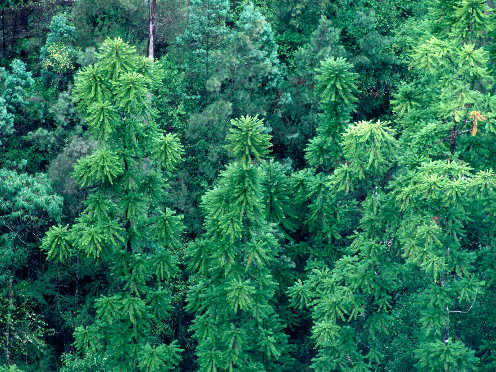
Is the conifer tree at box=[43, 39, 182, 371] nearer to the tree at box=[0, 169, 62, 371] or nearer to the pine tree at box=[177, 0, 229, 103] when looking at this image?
the tree at box=[0, 169, 62, 371]

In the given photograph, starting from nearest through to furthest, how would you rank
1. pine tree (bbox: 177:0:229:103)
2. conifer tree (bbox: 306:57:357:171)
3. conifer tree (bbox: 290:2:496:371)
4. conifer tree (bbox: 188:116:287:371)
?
conifer tree (bbox: 290:2:496:371) → conifer tree (bbox: 188:116:287:371) → conifer tree (bbox: 306:57:357:171) → pine tree (bbox: 177:0:229:103)

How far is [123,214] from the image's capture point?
21.5 m

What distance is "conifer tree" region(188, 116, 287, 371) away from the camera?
20766 mm

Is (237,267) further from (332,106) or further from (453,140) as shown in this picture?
(453,140)

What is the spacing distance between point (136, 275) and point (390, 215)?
8586 millimetres

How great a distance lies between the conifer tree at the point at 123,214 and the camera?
2031 cm

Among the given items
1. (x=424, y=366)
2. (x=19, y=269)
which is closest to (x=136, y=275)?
(x=19, y=269)

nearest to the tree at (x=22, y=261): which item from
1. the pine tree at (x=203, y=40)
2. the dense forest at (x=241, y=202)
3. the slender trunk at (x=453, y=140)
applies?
the dense forest at (x=241, y=202)

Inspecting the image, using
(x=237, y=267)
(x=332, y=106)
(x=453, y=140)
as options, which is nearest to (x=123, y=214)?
(x=237, y=267)

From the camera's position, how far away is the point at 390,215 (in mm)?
22281

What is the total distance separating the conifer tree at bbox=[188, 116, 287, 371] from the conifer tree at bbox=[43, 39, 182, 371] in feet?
4.18

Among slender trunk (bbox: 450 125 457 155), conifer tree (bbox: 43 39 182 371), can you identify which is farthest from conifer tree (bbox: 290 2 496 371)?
conifer tree (bbox: 43 39 182 371)

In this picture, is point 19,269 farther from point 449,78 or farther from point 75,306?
point 449,78

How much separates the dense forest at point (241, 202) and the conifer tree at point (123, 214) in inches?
2.7
